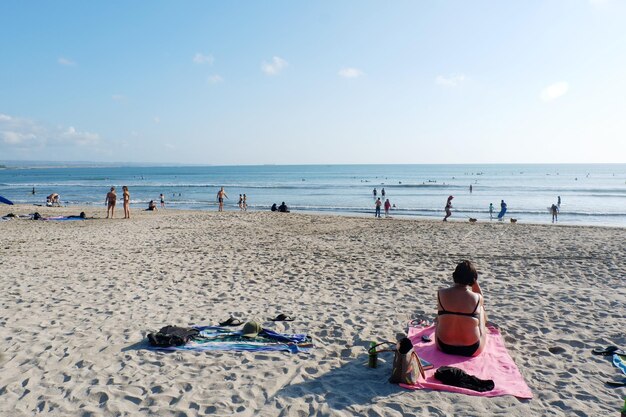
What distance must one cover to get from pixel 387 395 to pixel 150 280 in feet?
20.1

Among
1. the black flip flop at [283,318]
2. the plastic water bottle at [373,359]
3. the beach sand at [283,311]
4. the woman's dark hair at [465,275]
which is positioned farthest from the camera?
the black flip flop at [283,318]

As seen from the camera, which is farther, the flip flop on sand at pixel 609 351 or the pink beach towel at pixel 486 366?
the flip flop on sand at pixel 609 351

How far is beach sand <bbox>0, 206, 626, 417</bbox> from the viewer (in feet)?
13.9

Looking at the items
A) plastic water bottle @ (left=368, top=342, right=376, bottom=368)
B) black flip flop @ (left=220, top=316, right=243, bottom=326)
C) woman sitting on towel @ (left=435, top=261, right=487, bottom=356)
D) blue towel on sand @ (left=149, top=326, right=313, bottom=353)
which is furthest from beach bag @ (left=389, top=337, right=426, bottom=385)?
black flip flop @ (left=220, top=316, right=243, bottom=326)

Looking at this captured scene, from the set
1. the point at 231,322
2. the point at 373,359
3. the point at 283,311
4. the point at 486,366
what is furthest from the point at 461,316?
the point at 231,322

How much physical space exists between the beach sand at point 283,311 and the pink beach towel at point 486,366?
0.13m

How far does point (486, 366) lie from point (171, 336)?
373cm

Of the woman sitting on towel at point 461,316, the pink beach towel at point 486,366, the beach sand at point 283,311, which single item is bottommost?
the beach sand at point 283,311

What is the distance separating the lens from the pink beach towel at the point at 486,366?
4.40 metres

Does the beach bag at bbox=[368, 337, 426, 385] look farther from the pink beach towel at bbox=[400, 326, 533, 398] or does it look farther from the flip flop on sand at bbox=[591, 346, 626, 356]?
the flip flop on sand at bbox=[591, 346, 626, 356]

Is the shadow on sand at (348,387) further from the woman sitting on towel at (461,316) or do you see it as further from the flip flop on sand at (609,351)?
the flip flop on sand at (609,351)

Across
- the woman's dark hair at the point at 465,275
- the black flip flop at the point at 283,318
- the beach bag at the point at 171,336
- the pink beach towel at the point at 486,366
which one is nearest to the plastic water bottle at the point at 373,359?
the pink beach towel at the point at 486,366

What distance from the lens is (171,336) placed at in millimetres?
5539

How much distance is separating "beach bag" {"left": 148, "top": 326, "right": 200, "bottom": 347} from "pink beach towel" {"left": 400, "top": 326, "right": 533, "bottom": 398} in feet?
9.01
